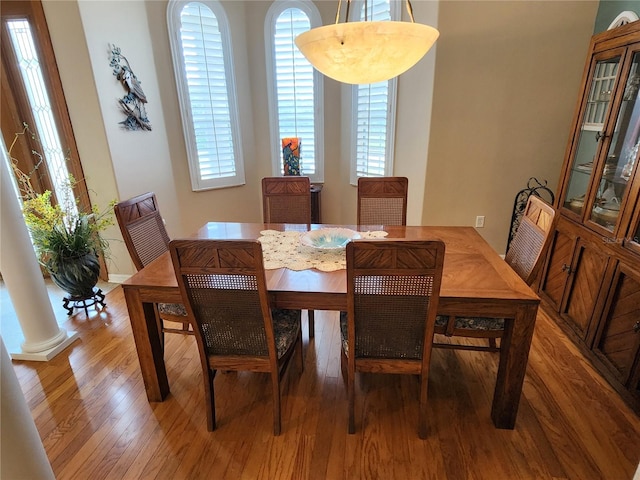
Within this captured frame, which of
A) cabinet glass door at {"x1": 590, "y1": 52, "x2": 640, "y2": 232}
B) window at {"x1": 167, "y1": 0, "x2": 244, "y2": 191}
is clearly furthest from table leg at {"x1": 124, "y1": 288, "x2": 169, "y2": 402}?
cabinet glass door at {"x1": 590, "y1": 52, "x2": 640, "y2": 232}

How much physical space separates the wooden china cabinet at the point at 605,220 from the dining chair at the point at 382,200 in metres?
1.16

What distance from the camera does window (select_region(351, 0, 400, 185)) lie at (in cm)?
330

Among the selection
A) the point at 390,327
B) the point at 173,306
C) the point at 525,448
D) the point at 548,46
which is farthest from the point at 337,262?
the point at 548,46

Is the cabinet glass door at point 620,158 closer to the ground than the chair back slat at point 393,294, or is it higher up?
higher up

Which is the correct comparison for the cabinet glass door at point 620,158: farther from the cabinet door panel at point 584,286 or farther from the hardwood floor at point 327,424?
the hardwood floor at point 327,424

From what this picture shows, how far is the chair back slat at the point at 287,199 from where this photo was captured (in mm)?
2590

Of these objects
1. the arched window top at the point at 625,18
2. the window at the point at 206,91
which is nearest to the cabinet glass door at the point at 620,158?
the arched window top at the point at 625,18

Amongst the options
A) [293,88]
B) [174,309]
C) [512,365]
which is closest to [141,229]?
[174,309]

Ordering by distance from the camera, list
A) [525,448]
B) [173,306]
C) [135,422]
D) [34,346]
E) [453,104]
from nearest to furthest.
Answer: [525,448] → [135,422] → [173,306] → [34,346] → [453,104]

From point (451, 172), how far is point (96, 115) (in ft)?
9.88

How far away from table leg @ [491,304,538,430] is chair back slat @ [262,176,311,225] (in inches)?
60.0

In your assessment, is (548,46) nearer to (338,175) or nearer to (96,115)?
(338,175)

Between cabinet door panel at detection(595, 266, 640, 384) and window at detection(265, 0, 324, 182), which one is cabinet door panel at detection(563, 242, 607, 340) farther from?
window at detection(265, 0, 324, 182)

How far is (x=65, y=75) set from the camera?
8.74 ft
